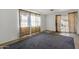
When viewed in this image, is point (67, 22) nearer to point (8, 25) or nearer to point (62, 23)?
point (62, 23)

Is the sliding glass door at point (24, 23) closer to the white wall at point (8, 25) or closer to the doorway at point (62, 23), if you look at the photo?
the white wall at point (8, 25)

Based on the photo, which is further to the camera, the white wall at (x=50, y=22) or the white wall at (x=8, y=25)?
the white wall at (x=50, y=22)

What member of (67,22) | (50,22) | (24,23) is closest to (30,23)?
(24,23)

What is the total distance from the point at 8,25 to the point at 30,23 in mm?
596

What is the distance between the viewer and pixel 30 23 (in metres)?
2.82

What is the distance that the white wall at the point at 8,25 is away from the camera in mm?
2638

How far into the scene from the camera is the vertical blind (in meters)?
2.76

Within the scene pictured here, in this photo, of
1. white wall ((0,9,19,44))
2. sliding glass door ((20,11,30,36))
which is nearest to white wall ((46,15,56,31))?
sliding glass door ((20,11,30,36))

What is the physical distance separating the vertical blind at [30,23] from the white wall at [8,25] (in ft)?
0.74

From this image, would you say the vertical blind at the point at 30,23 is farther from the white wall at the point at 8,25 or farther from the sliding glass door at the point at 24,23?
the white wall at the point at 8,25

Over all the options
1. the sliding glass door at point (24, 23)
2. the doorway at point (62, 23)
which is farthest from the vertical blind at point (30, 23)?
the doorway at point (62, 23)

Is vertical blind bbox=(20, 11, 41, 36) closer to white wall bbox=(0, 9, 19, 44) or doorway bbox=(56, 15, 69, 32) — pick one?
white wall bbox=(0, 9, 19, 44)
